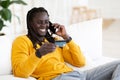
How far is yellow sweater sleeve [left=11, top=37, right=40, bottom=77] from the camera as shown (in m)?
1.64

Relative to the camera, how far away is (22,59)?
1725mm

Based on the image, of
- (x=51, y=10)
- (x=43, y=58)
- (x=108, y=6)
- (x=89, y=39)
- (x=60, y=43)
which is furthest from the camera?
(x=108, y=6)

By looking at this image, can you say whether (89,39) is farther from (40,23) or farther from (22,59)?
(22,59)

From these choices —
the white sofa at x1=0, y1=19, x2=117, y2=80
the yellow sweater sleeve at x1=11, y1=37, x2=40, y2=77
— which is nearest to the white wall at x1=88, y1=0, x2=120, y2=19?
the white sofa at x1=0, y1=19, x2=117, y2=80

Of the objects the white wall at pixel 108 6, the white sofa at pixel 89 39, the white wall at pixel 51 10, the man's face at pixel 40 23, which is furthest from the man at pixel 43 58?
the white wall at pixel 108 6

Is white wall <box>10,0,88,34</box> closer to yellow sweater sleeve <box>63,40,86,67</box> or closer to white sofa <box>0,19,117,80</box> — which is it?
white sofa <box>0,19,117,80</box>

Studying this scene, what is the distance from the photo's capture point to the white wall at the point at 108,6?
6965mm

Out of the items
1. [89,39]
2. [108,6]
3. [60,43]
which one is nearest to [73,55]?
[60,43]

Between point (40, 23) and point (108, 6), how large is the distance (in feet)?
17.6

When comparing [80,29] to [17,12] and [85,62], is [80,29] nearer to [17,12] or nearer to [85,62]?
[85,62]

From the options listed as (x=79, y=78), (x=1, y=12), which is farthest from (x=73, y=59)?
(x=1, y=12)

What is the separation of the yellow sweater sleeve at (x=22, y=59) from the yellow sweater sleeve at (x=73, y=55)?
343 mm

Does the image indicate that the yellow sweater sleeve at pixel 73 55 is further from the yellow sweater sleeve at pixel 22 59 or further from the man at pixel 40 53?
the yellow sweater sleeve at pixel 22 59

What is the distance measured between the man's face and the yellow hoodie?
0.09 m
